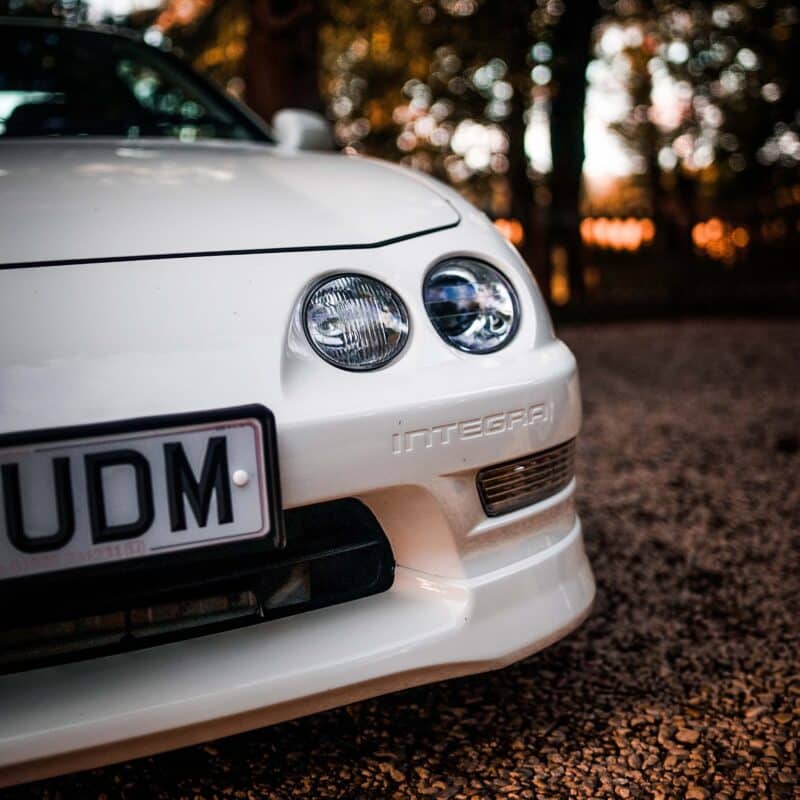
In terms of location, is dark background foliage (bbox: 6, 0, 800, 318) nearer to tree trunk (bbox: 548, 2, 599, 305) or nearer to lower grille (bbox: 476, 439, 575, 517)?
tree trunk (bbox: 548, 2, 599, 305)

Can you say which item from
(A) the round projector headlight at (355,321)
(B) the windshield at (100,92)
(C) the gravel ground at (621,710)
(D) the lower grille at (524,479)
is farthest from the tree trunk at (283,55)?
(D) the lower grille at (524,479)

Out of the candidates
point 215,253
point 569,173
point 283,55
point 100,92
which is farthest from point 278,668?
point 569,173

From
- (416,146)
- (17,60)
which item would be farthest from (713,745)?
(416,146)

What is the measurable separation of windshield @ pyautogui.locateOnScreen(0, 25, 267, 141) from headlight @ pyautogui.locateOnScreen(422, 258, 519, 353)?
126cm

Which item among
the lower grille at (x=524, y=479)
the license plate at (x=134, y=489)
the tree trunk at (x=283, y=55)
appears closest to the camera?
the license plate at (x=134, y=489)

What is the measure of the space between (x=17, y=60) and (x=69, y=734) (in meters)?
2.05

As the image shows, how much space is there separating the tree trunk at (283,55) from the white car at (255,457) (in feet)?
11.4

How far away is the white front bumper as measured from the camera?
44.8 inches

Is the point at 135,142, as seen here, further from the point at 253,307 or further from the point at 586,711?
the point at 586,711

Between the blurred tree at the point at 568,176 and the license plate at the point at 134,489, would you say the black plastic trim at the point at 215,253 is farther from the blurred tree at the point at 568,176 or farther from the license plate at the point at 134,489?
the blurred tree at the point at 568,176

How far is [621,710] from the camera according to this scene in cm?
168

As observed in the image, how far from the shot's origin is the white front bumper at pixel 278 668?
114 cm

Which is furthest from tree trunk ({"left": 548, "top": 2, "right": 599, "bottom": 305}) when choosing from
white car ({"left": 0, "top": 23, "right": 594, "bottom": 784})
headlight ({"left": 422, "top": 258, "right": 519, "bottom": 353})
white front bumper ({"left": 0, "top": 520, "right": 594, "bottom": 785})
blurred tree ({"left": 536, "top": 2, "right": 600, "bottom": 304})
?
white front bumper ({"left": 0, "top": 520, "right": 594, "bottom": 785})

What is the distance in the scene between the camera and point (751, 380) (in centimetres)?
500
